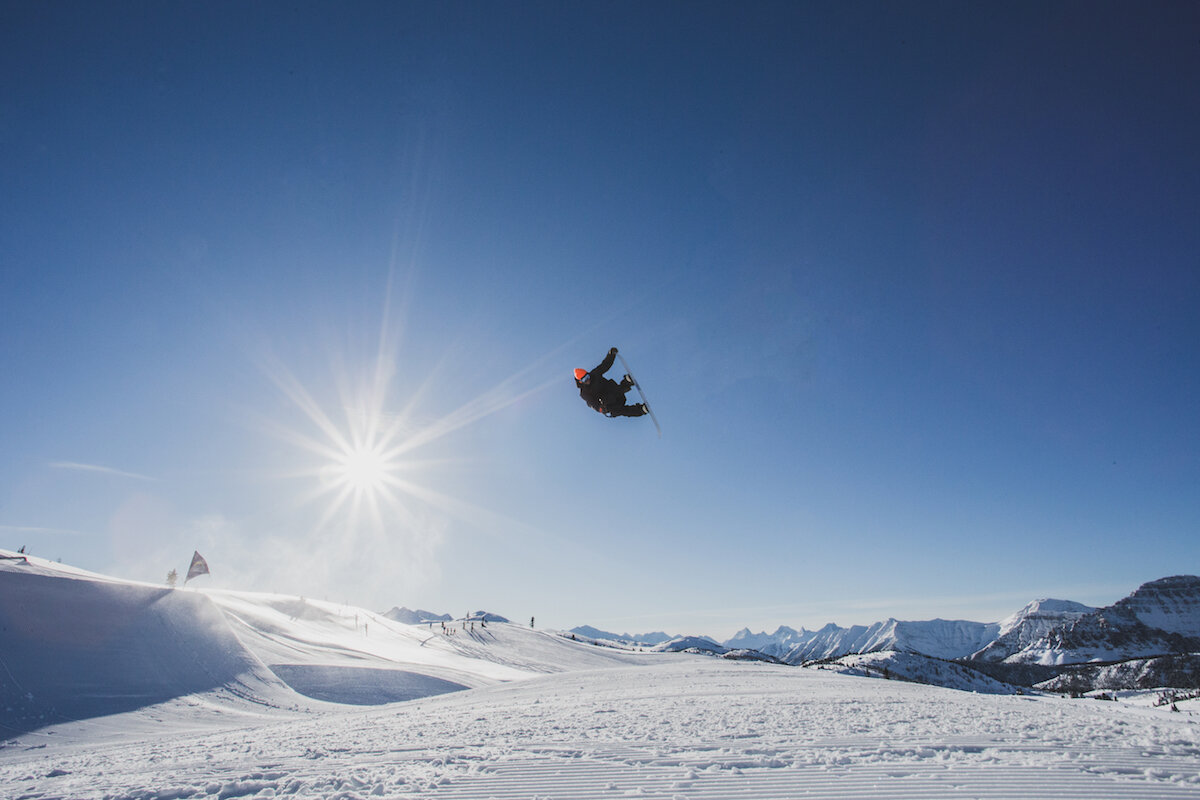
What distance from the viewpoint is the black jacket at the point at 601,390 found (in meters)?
16.5

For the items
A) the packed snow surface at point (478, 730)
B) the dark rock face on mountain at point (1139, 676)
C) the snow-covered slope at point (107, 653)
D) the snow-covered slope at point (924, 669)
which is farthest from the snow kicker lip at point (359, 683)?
the dark rock face on mountain at point (1139, 676)

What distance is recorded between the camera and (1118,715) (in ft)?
50.2

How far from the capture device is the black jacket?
1655 centimetres

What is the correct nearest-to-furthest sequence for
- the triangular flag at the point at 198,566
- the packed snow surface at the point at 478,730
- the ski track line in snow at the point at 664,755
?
the ski track line in snow at the point at 664,755
the packed snow surface at the point at 478,730
the triangular flag at the point at 198,566

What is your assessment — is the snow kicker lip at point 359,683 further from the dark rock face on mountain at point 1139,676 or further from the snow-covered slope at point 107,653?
the dark rock face on mountain at point 1139,676

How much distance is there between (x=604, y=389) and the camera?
17.0 meters

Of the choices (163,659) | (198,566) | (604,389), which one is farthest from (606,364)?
(198,566)

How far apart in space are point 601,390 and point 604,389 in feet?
0.40

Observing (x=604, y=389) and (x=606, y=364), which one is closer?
(x=606, y=364)

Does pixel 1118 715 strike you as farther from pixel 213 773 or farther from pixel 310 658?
pixel 310 658

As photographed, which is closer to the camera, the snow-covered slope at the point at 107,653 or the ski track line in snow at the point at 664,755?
the ski track line in snow at the point at 664,755

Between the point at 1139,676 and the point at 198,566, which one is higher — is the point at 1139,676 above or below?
below

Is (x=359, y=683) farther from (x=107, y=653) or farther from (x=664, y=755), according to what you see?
(x=664, y=755)

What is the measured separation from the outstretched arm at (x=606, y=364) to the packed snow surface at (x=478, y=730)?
Answer: 968 cm
